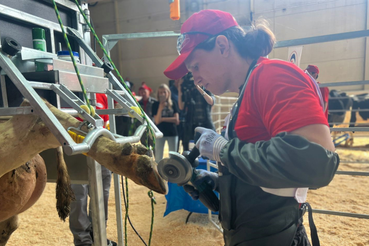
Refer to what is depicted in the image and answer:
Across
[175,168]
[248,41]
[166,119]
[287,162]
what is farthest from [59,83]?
[166,119]

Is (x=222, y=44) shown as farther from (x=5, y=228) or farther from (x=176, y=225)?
(x=176, y=225)

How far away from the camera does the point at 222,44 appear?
1.04m

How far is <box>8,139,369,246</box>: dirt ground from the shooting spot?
270 cm

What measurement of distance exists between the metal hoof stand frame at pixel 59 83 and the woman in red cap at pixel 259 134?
1.42 feet

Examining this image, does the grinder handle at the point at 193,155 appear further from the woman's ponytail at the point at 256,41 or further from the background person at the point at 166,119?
the background person at the point at 166,119

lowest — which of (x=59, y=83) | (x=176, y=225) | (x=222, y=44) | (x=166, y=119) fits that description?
(x=176, y=225)

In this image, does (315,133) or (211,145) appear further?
(211,145)

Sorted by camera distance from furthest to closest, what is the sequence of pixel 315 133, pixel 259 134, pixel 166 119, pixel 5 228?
pixel 166 119, pixel 5 228, pixel 259 134, pixel 315 133

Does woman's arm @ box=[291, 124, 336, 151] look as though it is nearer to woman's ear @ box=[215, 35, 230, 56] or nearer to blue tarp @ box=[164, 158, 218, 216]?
woman's ear @ box=[215, 35, 230, 56]

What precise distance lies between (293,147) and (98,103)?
7.14 ft

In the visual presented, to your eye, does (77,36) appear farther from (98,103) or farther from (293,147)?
(293,147)

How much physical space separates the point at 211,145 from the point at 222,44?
1.33ft

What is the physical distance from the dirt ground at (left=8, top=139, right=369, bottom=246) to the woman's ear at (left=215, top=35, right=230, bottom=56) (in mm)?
2141

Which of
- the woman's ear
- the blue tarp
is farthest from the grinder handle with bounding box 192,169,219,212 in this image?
the blue tarp
